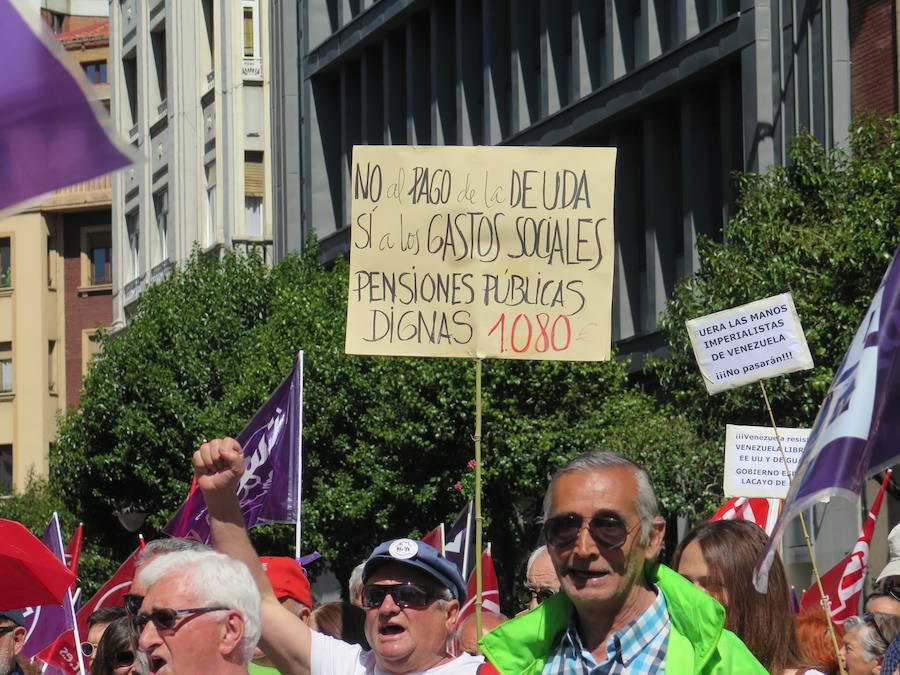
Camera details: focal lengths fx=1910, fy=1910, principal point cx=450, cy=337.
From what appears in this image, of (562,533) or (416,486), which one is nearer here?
(562,533)

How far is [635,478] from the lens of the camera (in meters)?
4.36

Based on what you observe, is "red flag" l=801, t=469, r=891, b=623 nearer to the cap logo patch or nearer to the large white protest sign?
the large white protest sign

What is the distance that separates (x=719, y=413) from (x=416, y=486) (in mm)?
8799

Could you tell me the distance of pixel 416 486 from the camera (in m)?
25.1

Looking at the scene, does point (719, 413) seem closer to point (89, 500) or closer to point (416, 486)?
point (416, 486)

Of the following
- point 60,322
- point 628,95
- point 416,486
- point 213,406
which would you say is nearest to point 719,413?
point 416,486

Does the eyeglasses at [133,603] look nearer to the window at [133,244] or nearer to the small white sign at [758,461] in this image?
the small white sign at [758,461]

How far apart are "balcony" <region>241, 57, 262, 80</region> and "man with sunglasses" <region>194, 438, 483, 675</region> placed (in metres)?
38.4

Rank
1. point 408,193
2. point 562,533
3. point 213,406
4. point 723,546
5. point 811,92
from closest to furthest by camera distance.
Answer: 1. point 562,533
2. point 723,546
3. point 408,193
4. point 811,92
5. point 213,406

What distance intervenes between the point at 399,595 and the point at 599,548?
3.83 ft

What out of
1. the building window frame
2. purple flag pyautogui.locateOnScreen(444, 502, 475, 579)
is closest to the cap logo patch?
purple flag pyautogui.locateOnScreen(444, 502, 475, 579)

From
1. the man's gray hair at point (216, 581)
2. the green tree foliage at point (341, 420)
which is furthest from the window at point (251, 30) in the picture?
the man's gray hair at point (216, 581)

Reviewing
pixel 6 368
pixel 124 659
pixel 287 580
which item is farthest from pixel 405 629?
pixel 6 368

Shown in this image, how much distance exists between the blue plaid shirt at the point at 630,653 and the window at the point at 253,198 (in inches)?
1513
